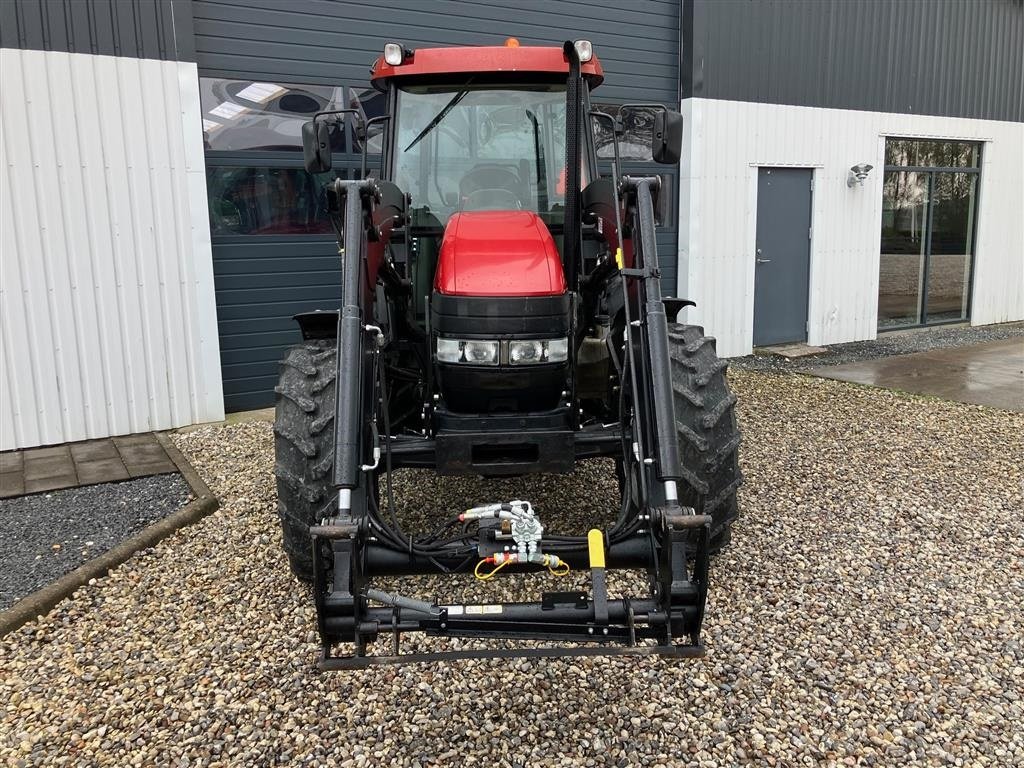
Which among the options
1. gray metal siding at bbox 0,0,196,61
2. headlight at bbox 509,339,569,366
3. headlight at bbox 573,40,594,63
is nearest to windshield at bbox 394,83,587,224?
headlight at bbox 573,40,594,63

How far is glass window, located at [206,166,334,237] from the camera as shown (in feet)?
22.3

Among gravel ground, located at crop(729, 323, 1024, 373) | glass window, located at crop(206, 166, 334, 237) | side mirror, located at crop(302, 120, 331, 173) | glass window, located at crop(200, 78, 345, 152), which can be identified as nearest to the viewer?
side mirror, located at crop(302, 120, 331, 173)

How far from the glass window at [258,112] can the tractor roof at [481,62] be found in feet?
10.1

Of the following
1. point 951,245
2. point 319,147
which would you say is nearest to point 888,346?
point 951,245

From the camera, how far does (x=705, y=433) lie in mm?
3432

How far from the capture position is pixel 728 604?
3.57 meters

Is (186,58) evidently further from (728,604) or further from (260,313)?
(728,604)

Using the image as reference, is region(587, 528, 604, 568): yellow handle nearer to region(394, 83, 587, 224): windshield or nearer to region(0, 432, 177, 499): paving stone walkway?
region(394, 83, 587, 224): windshield

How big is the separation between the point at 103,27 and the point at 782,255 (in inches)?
295

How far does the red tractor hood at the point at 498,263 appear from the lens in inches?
125

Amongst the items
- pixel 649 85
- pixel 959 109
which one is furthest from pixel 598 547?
pixel 959 109

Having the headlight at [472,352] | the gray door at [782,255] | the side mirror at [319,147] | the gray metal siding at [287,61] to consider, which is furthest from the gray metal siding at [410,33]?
the headlight at [472,352]

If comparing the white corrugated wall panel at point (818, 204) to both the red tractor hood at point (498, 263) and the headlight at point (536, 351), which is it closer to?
the red tractor hood at point (498, 263)

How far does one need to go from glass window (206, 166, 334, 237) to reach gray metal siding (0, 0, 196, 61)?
0.98 metres
